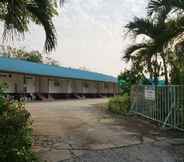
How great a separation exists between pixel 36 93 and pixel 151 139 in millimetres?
21936

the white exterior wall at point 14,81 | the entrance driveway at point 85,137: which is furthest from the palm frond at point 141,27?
the white exterior wall at point 14,81

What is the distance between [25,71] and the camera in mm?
25703

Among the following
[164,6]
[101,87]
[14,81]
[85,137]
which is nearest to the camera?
[85,137]

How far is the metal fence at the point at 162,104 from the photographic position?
10.3 m

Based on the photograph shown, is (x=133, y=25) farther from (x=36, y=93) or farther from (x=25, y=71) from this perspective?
(x=36, y=93)

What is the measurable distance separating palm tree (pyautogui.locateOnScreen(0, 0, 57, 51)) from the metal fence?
509cm

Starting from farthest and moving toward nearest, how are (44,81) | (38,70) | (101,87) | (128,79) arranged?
1. (101,87)
2. (44,81)
3. (38,70)
4. (128,79)

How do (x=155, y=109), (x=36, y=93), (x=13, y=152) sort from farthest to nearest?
(x=36, y=93)
(x=155, y=109)
(x=13, y=152)

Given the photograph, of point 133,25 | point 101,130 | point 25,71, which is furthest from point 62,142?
point 25,71

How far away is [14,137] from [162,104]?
714 centimetres

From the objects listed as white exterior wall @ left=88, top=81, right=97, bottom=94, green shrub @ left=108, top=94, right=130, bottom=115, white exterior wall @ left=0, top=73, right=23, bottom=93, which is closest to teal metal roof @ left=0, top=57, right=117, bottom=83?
white exterior wall @ left=0, top=73, right=23, bottom=93

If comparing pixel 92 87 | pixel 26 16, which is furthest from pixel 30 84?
pixel 26 16

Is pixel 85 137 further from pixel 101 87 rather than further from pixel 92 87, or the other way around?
pixel 101 87

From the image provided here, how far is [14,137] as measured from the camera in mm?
5727
